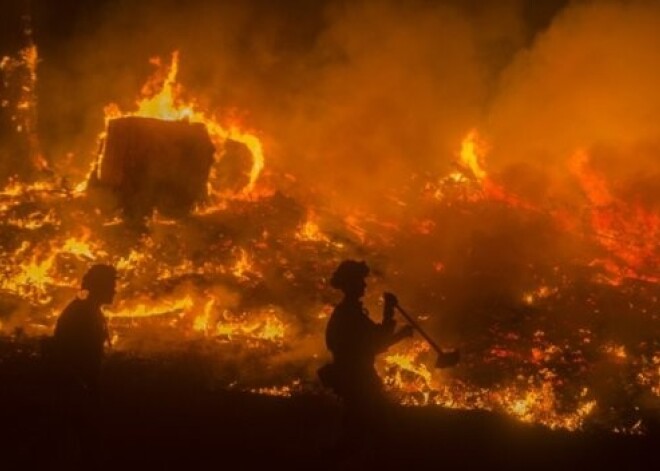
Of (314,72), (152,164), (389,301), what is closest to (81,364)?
(389,301)

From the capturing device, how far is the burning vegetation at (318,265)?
1061 centimetres

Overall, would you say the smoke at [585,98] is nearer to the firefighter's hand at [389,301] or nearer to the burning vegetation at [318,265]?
the burning vegetation at [318,265]

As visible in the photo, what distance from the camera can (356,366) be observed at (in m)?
6.06

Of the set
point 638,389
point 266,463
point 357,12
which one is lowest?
point 266,463

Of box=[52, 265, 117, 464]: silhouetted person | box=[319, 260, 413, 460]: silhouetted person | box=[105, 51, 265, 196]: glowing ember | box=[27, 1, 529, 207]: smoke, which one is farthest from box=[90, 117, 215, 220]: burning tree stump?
box=[319, 260, 413, 460]: silhouetted person

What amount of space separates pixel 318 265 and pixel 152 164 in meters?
3.75

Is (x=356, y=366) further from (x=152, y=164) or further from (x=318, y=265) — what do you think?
(x=152, y=164)

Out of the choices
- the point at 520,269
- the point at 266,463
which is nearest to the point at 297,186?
the point at 520,269

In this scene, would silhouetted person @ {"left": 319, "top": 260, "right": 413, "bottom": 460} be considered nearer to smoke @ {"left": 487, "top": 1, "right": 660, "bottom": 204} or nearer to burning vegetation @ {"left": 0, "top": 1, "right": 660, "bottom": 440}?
burning vegetation @ {"left": 0, "top": 1, "right": 660, "bottom": 440}

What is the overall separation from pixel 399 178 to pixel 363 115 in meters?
2.44

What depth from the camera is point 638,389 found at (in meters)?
10.6

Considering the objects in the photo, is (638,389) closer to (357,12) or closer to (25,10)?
(357,12)

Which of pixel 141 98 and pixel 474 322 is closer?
pixel 474 322

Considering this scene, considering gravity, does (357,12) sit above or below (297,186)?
above
